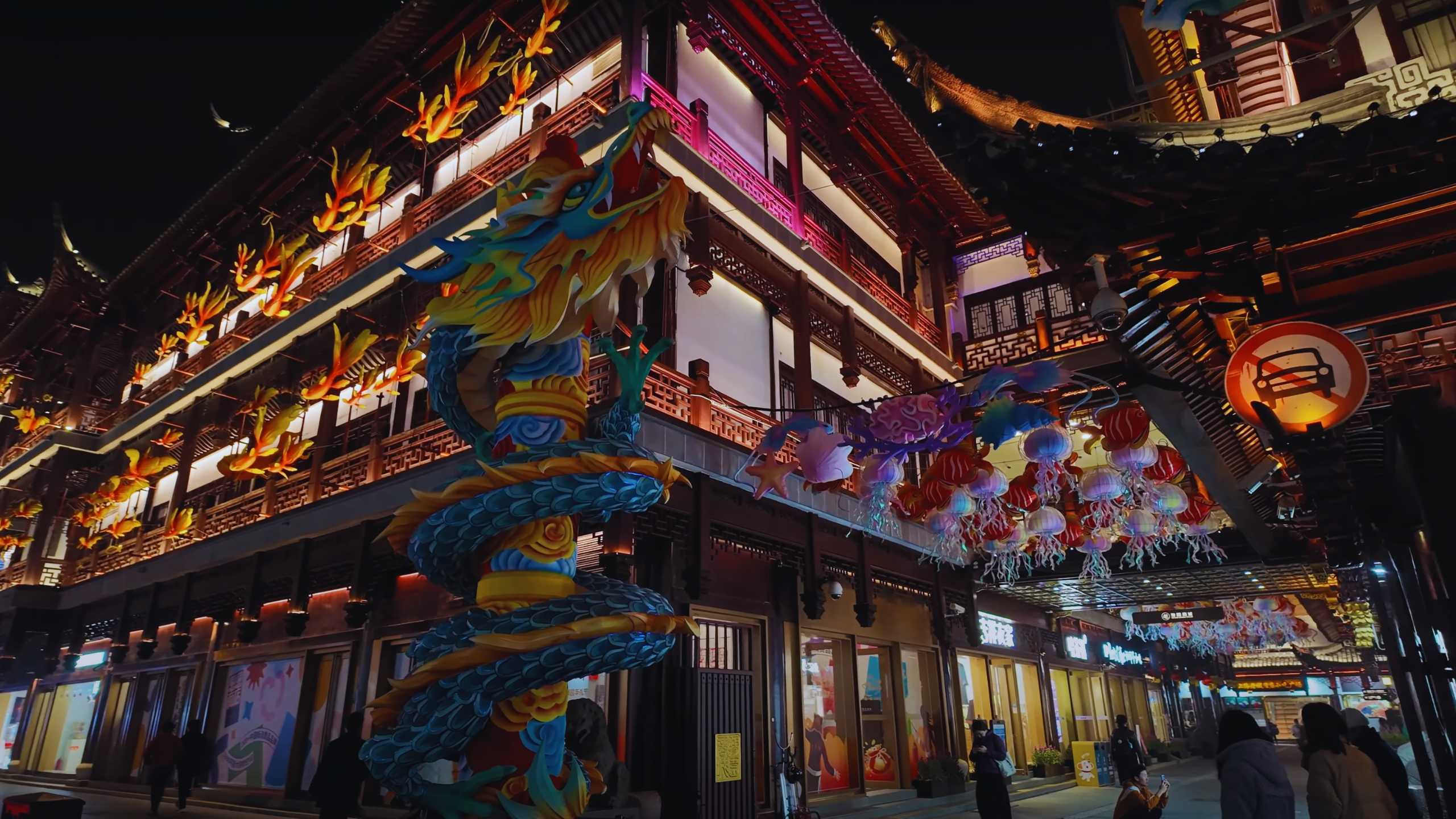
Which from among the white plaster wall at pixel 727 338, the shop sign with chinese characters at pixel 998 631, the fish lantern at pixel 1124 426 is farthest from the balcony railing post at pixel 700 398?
the shop sign with chinese characters at pixel 998 631

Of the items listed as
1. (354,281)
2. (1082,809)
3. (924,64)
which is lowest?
(1082,809)

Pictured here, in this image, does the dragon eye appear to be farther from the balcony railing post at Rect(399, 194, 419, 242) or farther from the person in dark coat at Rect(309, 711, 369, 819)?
the balcony railing post at Rect(399, 194, 419, 242)

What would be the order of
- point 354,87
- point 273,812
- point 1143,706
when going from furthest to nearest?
point 1143,706, point 354,87, point 273,812

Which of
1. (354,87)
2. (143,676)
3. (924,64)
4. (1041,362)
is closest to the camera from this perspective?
(924,64)

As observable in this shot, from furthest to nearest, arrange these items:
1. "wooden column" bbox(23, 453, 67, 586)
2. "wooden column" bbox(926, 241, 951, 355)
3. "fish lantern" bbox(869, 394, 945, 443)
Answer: "wooden column" bbox(23, 453, 67, 586)
"wooden column" bbox(926, 241, 951, 355)
"fish lantern" bbox(869, 394, 945, 443)

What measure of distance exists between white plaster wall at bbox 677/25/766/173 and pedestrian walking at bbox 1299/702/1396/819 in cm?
1058

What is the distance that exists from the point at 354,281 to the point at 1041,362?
1105cm

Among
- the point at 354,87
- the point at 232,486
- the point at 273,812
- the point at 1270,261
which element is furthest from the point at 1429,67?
the point at 232,486

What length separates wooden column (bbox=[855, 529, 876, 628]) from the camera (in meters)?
12.4

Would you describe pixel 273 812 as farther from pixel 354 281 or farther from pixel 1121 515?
pixel 1121 515

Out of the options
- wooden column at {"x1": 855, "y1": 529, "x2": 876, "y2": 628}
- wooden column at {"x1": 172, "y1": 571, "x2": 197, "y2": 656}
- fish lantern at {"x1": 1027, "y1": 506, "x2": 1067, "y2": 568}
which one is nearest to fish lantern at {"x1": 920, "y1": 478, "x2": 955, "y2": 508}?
fish lantern at {"x1": 1027, "y1": 506, "x2": 1067, "y2": 568}

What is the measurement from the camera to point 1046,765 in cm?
1723

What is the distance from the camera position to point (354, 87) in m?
14.5

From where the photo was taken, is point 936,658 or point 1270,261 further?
point 936,658
